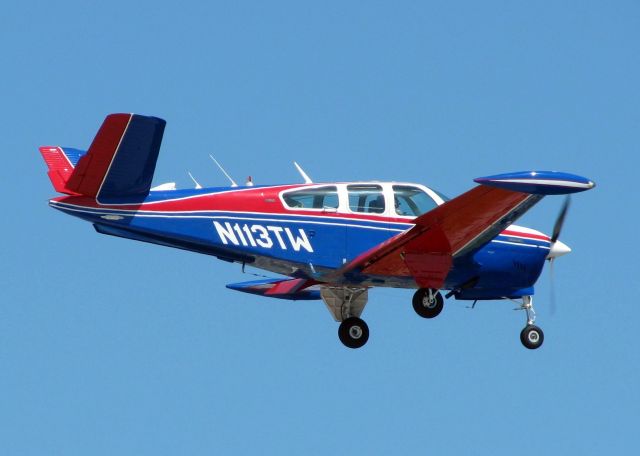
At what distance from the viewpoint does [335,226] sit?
27266mm

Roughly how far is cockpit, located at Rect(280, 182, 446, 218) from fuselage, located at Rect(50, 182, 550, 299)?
2 centimetres

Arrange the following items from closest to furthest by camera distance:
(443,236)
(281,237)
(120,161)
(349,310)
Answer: (120,161), (443,236), (281,237), (349,310)

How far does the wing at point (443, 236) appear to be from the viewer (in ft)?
84.9

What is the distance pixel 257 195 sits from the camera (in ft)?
89.5

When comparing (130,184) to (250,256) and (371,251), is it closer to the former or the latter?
(250,256)

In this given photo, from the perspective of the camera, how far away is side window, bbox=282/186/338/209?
27.3m

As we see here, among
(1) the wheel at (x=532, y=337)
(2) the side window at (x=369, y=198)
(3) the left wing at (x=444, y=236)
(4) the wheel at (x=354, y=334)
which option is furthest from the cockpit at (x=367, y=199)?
(1) the wheel at (x=532, y=337)

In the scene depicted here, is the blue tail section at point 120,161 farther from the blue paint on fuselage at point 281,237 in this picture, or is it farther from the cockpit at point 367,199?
the cockpit at point 367,199

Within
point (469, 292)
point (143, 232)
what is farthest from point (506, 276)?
point (143, 232)

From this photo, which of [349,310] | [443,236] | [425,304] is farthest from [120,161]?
[425,304]

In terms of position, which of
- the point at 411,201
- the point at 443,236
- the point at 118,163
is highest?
the point at 118,163

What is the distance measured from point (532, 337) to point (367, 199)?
4.41 metres

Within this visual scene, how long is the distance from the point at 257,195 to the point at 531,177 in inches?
220

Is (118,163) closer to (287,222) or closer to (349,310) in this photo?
(287,222)
